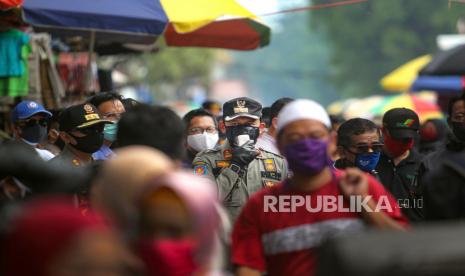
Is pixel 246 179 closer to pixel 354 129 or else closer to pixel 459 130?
pixel 354 129

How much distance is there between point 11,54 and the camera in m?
10.9

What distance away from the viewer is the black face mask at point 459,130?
8.43 m

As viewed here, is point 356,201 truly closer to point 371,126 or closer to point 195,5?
point 371,126

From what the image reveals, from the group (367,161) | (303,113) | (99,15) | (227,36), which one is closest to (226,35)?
(227,36)

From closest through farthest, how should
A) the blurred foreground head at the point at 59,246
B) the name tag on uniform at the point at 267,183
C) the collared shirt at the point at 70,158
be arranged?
the blurred foreground head at the point at 59,246, the collared shirt at the point at 70,158, the name tag on uniform at the point at 267,183

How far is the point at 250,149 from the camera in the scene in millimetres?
7781

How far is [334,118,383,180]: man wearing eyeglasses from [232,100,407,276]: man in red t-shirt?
111 inches

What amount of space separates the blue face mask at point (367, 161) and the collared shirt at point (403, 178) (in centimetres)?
48

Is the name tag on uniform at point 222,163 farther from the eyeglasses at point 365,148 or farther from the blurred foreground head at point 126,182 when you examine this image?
the blurred foreground head at point 126,182

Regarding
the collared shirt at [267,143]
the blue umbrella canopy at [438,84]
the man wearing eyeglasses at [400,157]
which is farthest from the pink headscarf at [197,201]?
the blue umbrella canopy at [438,84]

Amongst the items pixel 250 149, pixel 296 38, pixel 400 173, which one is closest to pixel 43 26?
pixel 250 149

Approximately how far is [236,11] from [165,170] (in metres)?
6.47

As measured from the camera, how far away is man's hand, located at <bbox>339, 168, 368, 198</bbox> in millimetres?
4930

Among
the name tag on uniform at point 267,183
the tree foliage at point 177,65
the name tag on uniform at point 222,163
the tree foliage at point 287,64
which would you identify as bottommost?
the tree foliage at point 287,64
